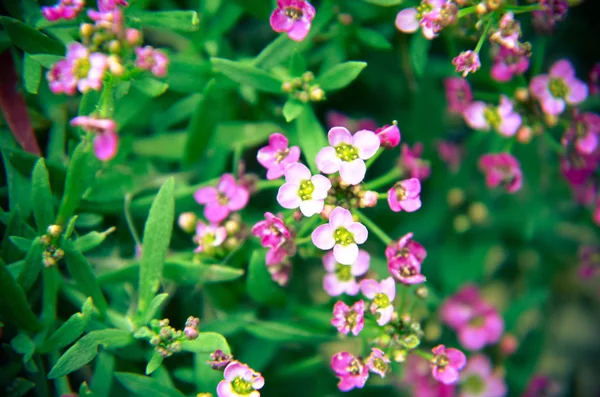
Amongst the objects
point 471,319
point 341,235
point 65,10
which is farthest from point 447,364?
point 65,10

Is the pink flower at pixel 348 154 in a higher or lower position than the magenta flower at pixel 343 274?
higher

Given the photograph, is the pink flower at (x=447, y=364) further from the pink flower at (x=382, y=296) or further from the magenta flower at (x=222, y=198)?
the magenta flower at (x=222, y=198)

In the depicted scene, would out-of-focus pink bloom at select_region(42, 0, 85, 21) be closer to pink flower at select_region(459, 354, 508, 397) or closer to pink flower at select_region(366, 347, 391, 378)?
pink flower at select_region(366, 347, 391, 378)

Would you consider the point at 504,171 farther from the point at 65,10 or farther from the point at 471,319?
the point at 65,10

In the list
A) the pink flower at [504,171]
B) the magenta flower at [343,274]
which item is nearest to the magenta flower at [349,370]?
the magenta flower at [343,274]

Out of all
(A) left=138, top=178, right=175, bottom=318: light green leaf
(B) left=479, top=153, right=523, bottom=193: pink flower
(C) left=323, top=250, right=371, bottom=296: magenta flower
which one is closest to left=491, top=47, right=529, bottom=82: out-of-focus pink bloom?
(B) left=479, top=153, right=523, bottom=193: pink flower

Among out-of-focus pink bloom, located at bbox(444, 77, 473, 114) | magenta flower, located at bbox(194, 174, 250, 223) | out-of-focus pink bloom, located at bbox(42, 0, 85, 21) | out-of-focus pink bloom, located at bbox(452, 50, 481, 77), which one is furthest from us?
out-of-focus pink bloom, located at bbox(444, 77, 473, 114)
